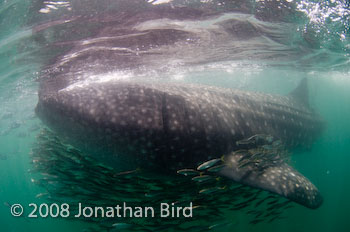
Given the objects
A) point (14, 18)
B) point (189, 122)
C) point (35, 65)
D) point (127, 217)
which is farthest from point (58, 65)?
point (189, 122)

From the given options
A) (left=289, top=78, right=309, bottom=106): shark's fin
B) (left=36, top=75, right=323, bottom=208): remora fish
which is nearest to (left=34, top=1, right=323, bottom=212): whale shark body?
(left=36, top=75, right=323, bottom=208): remora fish

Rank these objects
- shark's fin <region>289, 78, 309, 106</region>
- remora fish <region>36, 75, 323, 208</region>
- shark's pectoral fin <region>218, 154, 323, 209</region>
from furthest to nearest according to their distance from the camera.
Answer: shark's fin <region>289, 78, 309, 106</region> → shark's pectoral fin <region>218, 154, 323, 209</region> → remora fish <region>36, 75, 323, 208</region>

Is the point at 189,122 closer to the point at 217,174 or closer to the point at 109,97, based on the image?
the point at 217,174

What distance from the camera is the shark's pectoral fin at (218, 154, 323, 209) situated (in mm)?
4336

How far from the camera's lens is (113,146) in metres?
4.14

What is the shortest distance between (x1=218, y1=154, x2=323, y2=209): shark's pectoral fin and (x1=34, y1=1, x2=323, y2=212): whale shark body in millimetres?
22

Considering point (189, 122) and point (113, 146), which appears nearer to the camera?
point (113, 146)

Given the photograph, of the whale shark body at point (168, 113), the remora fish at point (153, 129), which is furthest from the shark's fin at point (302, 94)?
the remora fish at point (153, 129)

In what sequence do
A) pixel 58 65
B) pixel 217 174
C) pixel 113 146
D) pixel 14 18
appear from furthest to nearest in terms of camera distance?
pixel 58 65 → pixel 14 18 → pixel 217 174 → pixel 113 146

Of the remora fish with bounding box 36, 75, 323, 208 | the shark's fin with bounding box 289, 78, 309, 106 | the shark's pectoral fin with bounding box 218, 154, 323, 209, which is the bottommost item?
the shark's fin with bounding box 289, 78, 309, 106

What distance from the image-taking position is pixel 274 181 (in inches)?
179

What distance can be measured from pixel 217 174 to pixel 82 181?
12.0 feet

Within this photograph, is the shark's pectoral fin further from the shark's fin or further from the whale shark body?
the shark's fin

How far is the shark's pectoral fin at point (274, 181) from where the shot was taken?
4336mm
